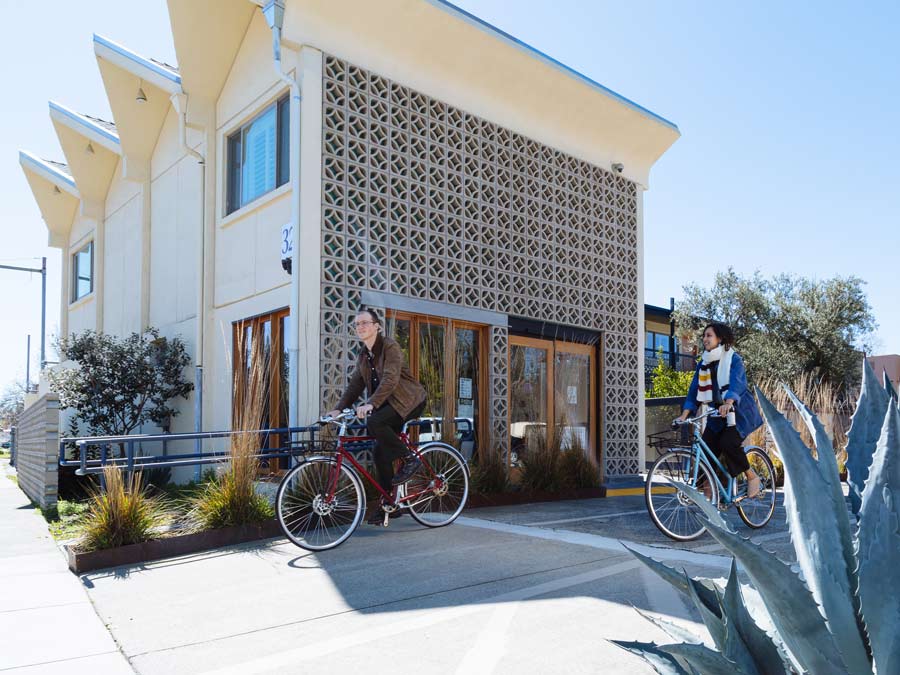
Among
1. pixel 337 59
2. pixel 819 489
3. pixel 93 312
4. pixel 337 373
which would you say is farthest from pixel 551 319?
pixel 93 312

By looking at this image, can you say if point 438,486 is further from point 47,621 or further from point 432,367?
point 47,621

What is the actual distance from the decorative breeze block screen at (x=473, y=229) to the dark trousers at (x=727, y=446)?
2952 mm

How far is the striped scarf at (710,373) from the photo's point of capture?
6.45 metres

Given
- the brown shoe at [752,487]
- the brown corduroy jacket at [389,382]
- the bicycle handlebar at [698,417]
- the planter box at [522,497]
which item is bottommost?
the planter box at [522,497]

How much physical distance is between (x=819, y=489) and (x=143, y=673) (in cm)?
309

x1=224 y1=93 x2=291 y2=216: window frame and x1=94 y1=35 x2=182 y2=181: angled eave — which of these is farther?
x1=94 y1=35 x2=182 y2=181: angled eave

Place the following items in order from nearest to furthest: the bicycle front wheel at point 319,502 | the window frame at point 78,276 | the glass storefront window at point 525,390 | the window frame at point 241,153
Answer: the bicycle front wheel at point 319,502, the window frame at point 241,153, the glass storefront window at point 525,390, the window frame at point 78,276

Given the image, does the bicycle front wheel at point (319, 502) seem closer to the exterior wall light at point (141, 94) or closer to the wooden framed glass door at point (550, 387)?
the wooden framed glass door at point (550, 387)

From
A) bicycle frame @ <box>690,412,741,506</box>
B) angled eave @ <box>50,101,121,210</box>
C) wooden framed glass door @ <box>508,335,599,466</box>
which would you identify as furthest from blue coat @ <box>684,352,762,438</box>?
angled eave @ <box>50,101,121,210</box>

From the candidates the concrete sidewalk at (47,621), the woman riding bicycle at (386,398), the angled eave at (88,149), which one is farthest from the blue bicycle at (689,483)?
the angled eave at (88,149)

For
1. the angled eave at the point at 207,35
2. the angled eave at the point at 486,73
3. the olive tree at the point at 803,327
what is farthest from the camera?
the olive tree at the point at 803,327

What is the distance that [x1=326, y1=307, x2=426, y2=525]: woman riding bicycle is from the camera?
6.18 meters

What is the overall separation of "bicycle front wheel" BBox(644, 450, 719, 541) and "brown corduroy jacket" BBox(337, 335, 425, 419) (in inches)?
79.3

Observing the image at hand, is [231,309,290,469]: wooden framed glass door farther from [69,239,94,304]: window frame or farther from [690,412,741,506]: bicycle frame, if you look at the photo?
[69,239,94,304]: window frame
